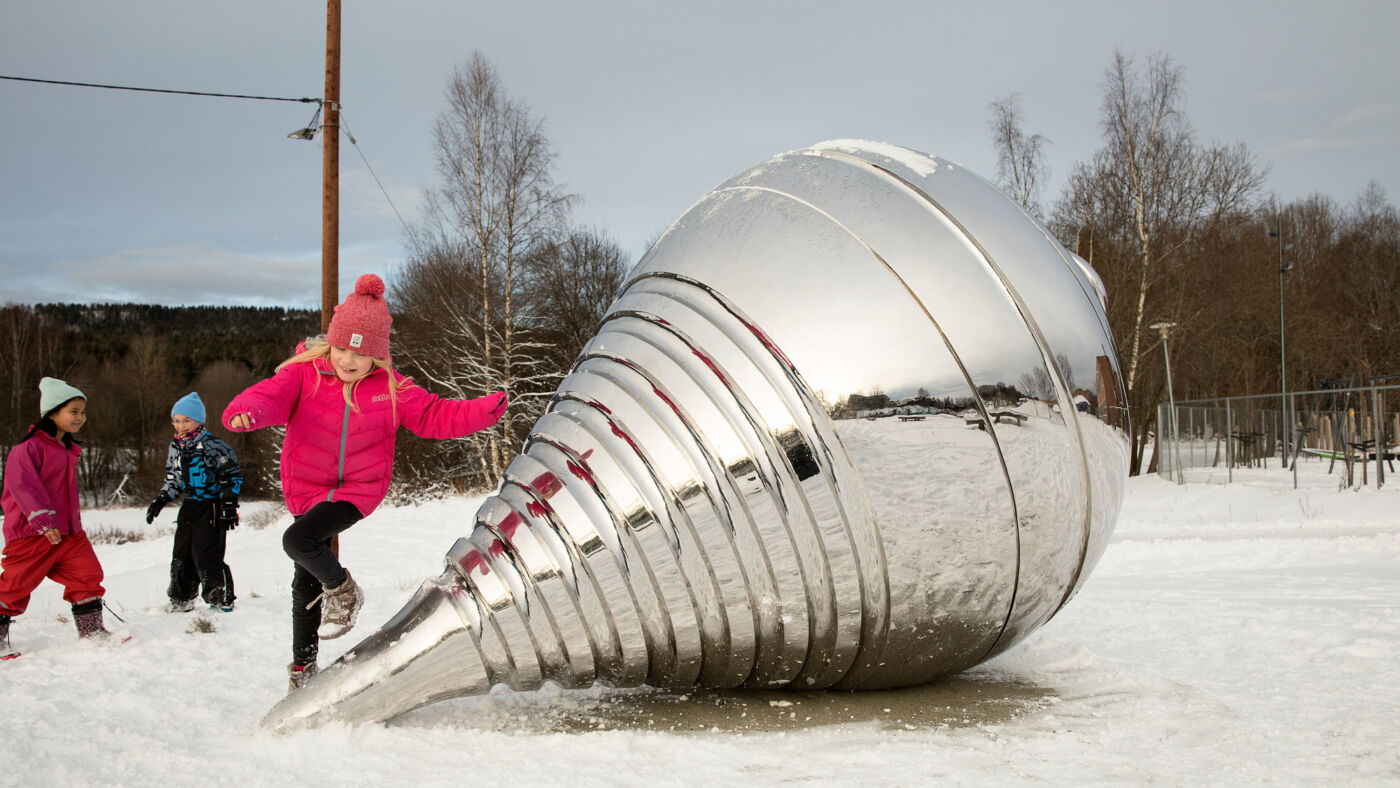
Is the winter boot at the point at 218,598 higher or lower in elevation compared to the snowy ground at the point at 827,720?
lower

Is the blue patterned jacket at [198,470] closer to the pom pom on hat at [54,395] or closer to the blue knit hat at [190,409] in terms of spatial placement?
the blue knit hat at [190,409]

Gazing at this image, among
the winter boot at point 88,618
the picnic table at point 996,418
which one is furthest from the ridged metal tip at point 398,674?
the winter boot at point 88,618

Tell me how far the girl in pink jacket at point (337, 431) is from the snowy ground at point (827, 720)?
0.46 m

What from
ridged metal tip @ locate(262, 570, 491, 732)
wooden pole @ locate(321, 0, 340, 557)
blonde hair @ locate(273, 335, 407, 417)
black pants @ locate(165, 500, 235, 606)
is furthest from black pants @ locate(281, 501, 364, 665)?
wooden pole @ locate(321, 0, 340, 557)

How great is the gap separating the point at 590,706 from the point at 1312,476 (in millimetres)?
21588

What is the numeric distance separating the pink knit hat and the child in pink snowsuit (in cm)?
288

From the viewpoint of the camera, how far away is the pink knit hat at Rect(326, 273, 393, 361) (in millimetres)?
3754

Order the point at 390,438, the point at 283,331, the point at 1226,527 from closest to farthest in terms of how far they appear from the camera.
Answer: the point at 390,438
the point at 1226,527
the point at 283,331

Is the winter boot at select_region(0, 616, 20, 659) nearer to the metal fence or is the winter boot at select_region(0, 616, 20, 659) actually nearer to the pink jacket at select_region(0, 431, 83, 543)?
the pink jacket at select_region(0, 431, 83, 543)

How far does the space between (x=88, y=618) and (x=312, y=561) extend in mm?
2926

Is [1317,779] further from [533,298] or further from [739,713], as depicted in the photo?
[533,298]

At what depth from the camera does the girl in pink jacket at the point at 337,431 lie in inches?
147

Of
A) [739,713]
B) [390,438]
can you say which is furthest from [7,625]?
[739,713]

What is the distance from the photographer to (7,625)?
5.39 metres
